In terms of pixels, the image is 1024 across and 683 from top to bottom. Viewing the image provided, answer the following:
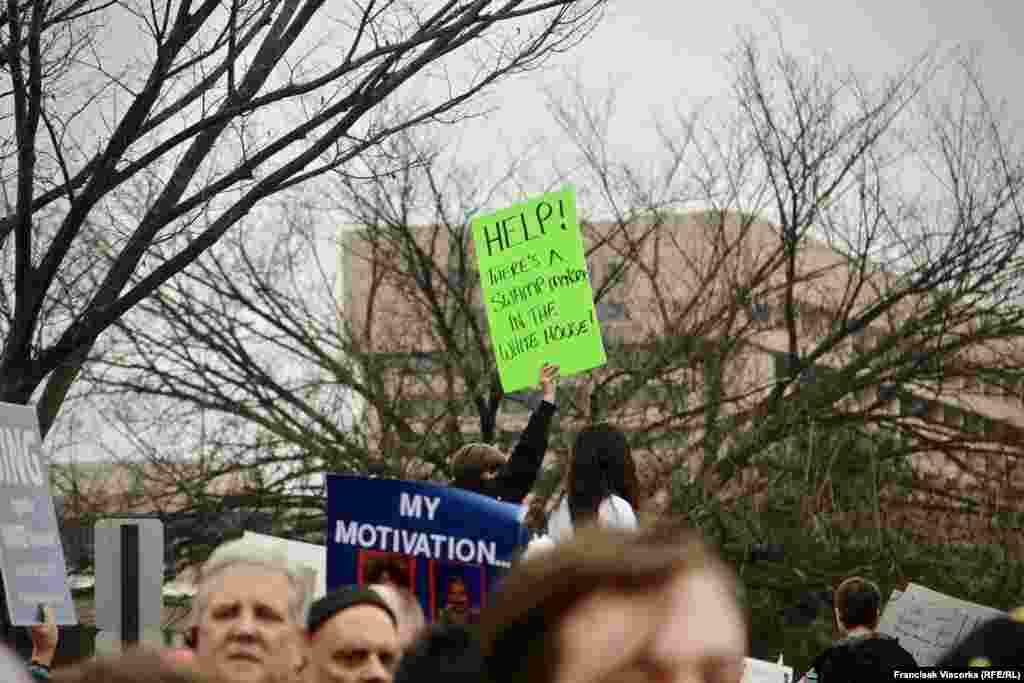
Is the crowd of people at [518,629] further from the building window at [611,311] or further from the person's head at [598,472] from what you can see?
the building window at [611,311]

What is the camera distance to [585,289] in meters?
8.27

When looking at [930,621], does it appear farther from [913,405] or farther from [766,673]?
[913,405]

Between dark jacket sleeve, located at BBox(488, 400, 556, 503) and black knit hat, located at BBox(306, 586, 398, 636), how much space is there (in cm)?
313

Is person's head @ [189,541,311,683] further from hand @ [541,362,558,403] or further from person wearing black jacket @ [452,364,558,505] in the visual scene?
hand @ [541,362,558,403]

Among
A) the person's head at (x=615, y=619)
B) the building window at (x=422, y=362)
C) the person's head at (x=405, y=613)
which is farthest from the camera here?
the building window at (x=422, y=362)

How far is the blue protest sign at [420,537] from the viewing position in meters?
5.13

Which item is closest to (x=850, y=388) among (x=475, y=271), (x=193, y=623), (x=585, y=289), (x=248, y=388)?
(x=475, y=271)

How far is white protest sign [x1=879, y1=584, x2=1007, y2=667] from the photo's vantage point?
8.19 m

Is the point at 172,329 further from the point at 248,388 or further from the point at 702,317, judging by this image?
the point at 702,317

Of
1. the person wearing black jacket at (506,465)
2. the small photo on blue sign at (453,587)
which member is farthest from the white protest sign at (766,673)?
the small photo on blue sign at (453,587)

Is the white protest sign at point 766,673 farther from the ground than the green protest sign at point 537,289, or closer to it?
closer to it

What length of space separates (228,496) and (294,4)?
335 inches

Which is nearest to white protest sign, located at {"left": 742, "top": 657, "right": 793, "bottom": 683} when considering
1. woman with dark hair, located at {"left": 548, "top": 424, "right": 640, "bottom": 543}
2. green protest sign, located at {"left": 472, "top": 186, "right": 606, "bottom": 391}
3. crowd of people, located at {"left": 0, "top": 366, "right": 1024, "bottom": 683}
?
green protest sign, located at {"left": 472, "top": 186, "right": 606, "bottom": 391}

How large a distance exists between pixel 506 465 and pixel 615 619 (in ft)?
17.2
